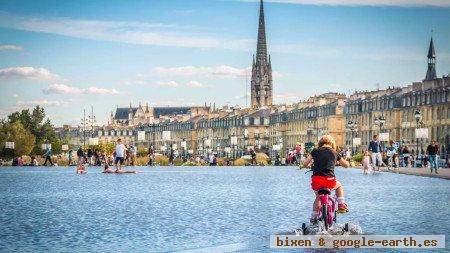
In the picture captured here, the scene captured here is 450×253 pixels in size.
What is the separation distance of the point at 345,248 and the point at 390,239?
1283 mm

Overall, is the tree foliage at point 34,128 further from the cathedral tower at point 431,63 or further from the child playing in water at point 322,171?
the child playing in water at point 322,171

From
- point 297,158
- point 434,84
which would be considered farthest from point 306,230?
point 434,84

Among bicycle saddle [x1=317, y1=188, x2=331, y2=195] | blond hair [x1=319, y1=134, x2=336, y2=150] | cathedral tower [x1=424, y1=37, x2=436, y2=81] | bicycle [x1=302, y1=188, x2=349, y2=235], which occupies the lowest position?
bicycle [x1=302, y1=188, x2=349, y2=235]

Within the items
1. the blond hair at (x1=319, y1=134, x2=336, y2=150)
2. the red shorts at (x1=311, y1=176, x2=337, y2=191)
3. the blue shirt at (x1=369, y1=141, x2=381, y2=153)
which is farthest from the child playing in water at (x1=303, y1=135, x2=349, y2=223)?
the blue shirt at (x1=369, y1=141, x2=381, y2=153)

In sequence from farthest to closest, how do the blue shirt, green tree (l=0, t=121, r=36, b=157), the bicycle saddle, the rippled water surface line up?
green tree (l=0, t=121, r=36, b=157) < the blue shirt < the bicycle saddle < the rippled water surface

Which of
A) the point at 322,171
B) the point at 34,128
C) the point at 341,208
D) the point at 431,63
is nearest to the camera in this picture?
the point at 322,171

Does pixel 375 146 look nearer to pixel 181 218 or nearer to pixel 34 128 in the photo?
pixel 181 218

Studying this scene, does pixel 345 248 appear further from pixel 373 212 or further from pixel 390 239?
pixel 373 212

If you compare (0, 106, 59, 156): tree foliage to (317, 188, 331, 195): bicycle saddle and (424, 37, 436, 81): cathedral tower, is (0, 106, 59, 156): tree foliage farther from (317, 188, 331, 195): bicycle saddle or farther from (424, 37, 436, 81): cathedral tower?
(317, 188, 331, 195): bicycle saddle

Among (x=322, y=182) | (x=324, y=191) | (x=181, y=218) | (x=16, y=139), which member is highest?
(x=16, y=139)

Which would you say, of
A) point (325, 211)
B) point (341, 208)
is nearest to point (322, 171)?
point (325, 211)

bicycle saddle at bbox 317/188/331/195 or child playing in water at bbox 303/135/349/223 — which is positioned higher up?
child playing in water at bbox 303/135/349/223

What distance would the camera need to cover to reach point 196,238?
14.7m

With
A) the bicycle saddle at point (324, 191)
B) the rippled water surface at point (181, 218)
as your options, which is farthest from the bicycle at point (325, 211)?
the rippled water surface at point (181, 218)
